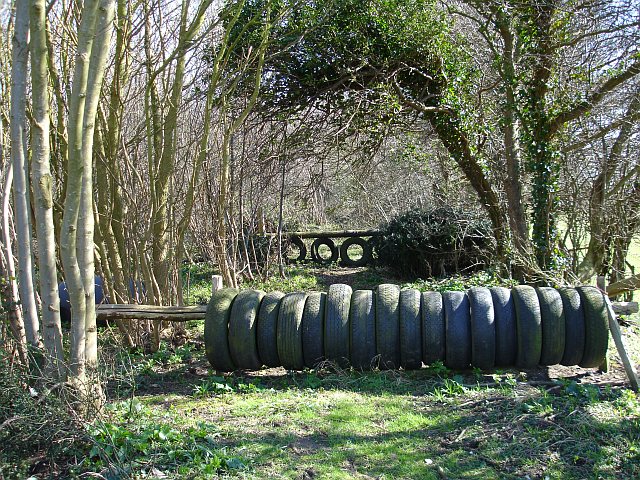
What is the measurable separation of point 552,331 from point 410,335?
1386 millimetres

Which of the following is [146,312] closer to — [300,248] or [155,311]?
[155,311]

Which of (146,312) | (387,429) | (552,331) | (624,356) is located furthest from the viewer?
(146,312)

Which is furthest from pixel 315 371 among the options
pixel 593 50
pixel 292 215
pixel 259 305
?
pixel 292 215

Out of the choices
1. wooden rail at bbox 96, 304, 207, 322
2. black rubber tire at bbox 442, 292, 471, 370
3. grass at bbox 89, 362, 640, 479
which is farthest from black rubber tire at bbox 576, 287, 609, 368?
Answer: wooden rail at bbox 96, 304, 207, 322

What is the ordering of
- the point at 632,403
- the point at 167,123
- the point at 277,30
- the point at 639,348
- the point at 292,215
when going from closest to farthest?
the point at 632,403, the point at 167,123, the point at 639,348, the point at 277,30, the point at 292,215

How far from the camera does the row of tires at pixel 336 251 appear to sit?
1584 centimetres

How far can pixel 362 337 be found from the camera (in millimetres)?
6496

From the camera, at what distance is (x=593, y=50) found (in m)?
10.6

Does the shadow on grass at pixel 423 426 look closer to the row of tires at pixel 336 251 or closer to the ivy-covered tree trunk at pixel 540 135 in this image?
the ivy-covered tree trunk at pixel 540 135

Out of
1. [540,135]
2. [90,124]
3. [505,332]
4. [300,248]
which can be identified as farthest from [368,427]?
[300,248]

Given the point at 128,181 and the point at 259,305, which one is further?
the point at 128,181

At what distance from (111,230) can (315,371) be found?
9.21 feet

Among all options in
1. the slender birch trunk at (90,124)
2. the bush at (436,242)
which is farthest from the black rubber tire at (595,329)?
the bush at (436,242)

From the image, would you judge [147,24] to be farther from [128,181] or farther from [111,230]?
[111,230]
